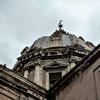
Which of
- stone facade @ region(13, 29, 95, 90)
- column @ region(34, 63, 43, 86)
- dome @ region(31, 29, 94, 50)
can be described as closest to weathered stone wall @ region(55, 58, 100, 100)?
stone facade @ region(13, 29, 95, 90)

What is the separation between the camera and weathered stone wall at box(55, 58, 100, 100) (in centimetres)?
1706

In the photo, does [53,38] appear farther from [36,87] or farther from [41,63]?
[36,87]

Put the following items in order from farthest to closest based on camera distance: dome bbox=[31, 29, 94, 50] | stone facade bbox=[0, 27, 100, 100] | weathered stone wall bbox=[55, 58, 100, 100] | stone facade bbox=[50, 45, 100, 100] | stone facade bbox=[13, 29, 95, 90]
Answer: dome bbox=[31, 29, 94, 50] → stone facade bbox=[13, 29, 95, 90] → stone facade bbox=[0, 27, 100, 100] → stone facade bbox=[50, 45, 100, 100] → weathered stone wall bbox=[55, 58, 100, 100]

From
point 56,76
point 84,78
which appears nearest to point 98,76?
point 84,78

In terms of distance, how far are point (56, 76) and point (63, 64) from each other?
1270 mm

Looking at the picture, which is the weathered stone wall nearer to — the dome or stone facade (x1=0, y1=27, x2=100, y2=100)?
stone facade (x1=0, y1=27, x2=100, y2=100)

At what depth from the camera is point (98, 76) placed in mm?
17344

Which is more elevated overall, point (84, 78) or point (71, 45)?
point (71, 45)

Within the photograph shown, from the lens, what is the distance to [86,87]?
1773cm

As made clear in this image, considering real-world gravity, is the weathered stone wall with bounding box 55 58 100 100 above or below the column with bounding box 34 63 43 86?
below

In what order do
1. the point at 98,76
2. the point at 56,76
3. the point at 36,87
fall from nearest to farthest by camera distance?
the point at 98,76, the point at 36,87, the point at 56,76

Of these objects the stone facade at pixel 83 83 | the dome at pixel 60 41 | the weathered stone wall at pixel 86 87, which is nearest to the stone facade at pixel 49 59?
the dome at pixel 60 41

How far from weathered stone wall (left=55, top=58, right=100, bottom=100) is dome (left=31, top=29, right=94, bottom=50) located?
41.9 feet

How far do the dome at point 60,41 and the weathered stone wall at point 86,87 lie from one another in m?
12.8
